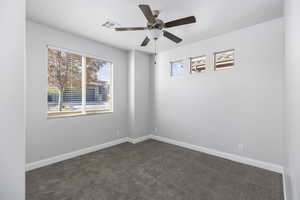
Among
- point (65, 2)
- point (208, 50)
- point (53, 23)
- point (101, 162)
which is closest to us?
point (65, 2)

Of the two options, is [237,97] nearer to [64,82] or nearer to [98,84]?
[98,84]

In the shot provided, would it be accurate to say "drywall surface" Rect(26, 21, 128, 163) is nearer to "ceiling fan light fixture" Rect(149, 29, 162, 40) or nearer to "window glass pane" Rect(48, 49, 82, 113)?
"window glass pane" Rect(48, 49, 82, 113)

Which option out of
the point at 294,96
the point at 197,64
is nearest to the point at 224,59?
the point at 197,64

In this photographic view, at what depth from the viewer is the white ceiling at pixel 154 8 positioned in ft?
6.91

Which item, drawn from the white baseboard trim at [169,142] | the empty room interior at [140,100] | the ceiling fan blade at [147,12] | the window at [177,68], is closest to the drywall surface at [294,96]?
the empty room interior at [140,100]

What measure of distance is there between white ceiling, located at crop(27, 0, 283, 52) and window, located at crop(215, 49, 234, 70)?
48 centimetres

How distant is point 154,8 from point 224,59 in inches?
79.1

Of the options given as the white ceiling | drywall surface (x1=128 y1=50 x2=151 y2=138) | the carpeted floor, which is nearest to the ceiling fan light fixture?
the white ceiling

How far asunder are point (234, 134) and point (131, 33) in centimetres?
317

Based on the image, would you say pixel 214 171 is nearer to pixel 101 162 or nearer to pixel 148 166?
pixel 148 166

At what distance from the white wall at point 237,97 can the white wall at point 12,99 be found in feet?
11.1

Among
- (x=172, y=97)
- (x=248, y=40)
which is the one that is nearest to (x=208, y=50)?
(x=248, y=40)

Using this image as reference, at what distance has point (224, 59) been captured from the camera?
3229 millimetres

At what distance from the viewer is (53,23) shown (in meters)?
2.68
